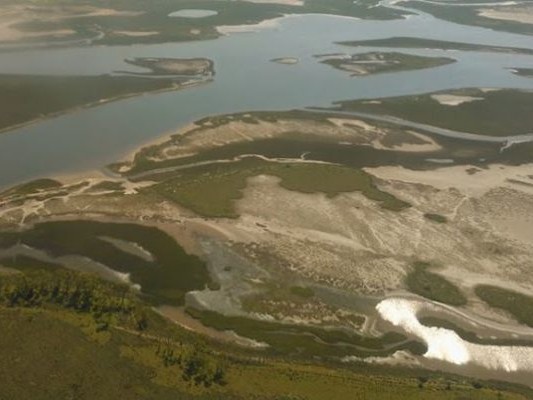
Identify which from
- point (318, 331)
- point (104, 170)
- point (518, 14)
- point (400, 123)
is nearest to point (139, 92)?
point (104, 170)

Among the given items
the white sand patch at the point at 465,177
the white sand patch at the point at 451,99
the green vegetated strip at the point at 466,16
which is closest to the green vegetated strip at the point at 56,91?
the white sand patch at the point at 465,177

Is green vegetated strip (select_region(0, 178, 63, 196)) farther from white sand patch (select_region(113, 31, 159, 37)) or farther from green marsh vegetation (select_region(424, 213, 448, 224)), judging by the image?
white sand patch (select_region(113, 31, 159, 37))

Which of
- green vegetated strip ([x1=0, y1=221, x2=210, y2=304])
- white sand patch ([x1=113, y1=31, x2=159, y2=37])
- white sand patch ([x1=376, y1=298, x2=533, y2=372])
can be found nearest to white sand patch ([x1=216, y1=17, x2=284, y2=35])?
white sand patch ([x1=113, y1=31, x2=159, y2=37])

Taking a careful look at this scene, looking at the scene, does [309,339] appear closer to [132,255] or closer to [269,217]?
[132,255]

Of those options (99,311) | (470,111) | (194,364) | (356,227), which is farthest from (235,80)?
(194,364)

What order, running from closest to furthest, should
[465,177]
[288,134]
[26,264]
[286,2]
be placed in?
1. [26,264]
2. [465,177]
3. [288,134]
4. [286,2]

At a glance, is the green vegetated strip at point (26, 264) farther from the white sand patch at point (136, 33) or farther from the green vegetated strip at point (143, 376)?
the white sand patch at point (136, 33)
